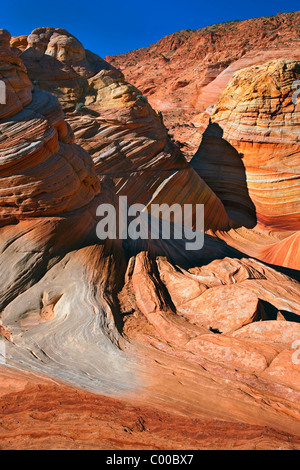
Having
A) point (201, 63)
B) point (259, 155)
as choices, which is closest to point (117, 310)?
point (259, 155)

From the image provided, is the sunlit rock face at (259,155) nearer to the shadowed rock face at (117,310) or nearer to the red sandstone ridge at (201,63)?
the shadowed rock face at (117,310)

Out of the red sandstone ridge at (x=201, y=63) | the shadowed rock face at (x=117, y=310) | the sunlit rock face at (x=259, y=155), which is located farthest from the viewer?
the red sandstone ridge at (x=201, y=63)

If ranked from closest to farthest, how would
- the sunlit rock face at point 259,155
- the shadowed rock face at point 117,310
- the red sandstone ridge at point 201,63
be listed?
the shadowed rock face at point 117,310 < the sunlit rock face at point 259,155 < the red sandstone ridge at point 201,63

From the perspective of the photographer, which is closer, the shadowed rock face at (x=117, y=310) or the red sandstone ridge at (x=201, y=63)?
the shadowed rock face at (x=117, y=310)

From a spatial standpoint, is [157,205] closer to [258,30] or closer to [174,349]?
[174,349]

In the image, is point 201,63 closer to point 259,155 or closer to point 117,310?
point 259,155

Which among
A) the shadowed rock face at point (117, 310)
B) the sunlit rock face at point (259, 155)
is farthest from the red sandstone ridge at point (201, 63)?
the shadowed rock face at point (117, 310)

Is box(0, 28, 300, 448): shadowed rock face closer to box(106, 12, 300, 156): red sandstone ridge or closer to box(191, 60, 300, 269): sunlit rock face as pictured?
box(191, 60, 300, 269): sunlit rock face

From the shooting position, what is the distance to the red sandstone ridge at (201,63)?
2369cm

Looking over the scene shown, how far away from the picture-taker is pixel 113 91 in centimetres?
1068

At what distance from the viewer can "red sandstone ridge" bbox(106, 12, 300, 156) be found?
23.7 m

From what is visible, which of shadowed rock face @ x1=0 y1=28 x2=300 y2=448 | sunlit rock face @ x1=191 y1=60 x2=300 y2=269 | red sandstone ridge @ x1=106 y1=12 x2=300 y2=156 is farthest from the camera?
red sandstone ridge @ x1=106 y1=12 x2=300 y2=156

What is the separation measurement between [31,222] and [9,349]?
2008 millimetres

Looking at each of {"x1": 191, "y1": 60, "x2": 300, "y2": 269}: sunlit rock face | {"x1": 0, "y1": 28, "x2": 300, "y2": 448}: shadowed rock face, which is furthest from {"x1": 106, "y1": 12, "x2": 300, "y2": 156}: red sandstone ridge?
{"x1": 0, "y1": 28, "x2": 300, "y2": 448}: shadowed rock face
